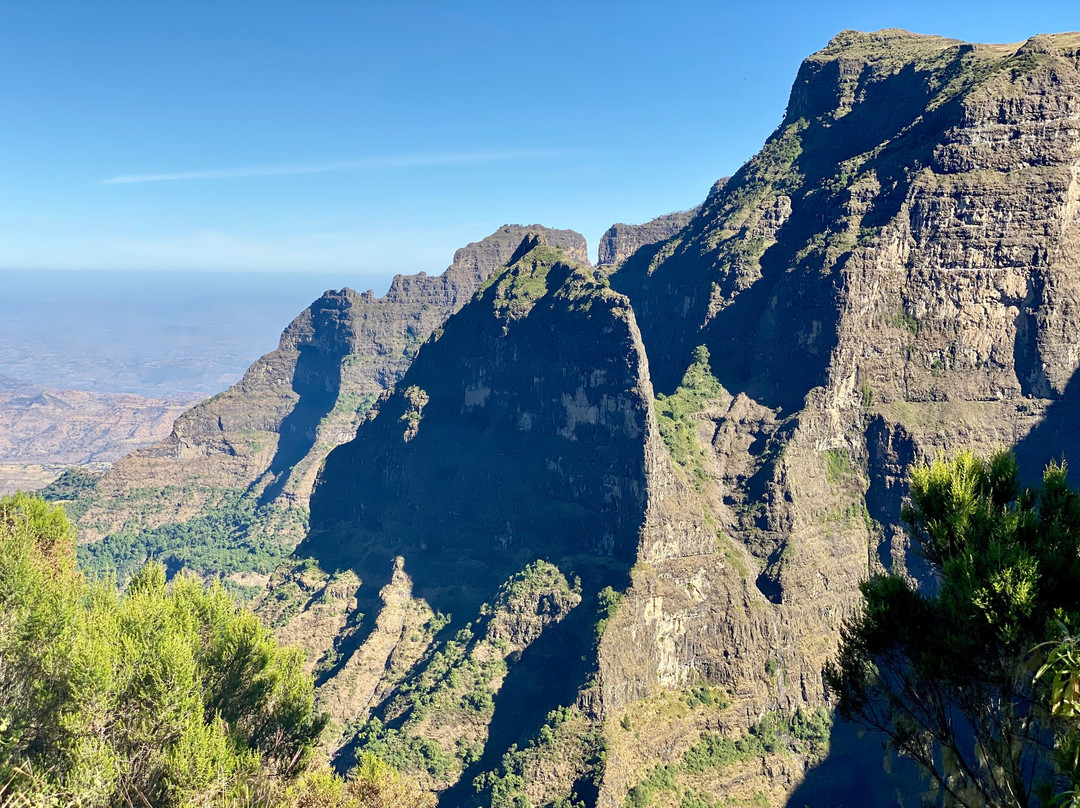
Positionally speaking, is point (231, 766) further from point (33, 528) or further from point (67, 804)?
point (33, 528)

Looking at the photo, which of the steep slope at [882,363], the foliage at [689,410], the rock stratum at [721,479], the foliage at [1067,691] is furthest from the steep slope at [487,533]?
the foliage at [1067,691]

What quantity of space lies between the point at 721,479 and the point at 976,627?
276ft

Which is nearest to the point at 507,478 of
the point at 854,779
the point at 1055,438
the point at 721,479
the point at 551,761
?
the point at 721,479

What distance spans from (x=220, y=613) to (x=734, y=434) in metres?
82.1

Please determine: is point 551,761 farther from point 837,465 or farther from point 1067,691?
point 1067,691

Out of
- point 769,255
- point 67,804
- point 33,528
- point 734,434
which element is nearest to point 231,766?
point 67,804

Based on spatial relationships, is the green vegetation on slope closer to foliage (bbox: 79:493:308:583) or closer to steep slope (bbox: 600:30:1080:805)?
foliage (bbox: 79:493:308:583)

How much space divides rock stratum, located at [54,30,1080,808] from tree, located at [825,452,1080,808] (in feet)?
179

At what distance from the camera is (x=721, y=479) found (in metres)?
107

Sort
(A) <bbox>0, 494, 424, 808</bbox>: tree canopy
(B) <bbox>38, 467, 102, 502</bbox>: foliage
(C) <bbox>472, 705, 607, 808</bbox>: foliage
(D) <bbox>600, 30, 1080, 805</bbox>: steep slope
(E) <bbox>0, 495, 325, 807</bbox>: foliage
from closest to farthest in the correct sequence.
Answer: (E) <bbox>0, 495, 325, 807</bbox>: foliage
(A) <bbox>0, 494, 424, 808</bbox>: tree canopy
(C) <bbox>472, 705, 607, 808</bbox>: foliage
(D) <bbox>600, 30, 1080, 805</bbox>: steep slope
(B) <bbox>38, 467, 102, 502</bbox>: foliage

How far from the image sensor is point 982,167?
100375 millimetres

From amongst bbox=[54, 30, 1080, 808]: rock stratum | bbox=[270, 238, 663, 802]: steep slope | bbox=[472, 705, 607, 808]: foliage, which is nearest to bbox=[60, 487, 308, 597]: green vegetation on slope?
bbox=[270, 238, 663, 802]: steep slope

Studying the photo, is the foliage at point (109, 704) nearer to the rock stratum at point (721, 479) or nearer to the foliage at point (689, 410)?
the rock stratum at point (721, 479)

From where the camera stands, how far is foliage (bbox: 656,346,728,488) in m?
105
